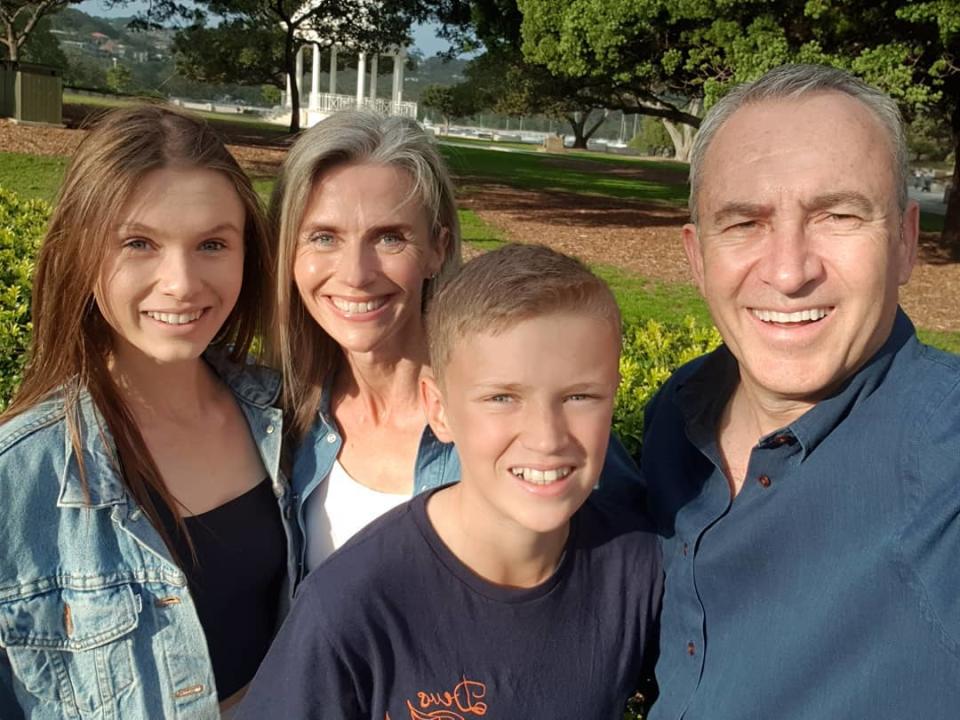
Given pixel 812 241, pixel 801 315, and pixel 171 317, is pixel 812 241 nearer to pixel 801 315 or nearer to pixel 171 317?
pixel 801 315

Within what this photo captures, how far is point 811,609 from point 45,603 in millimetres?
1799

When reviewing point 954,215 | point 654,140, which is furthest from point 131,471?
point 654,140

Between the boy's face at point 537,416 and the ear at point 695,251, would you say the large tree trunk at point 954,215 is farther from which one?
the boy's face at point 537,416

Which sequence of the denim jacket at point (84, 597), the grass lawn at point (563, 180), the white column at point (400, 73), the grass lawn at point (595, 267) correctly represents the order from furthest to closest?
the white column at point (400, 73), the grass lawn at point (563, 180), the grass lawn at point (595, 267), the denim jacket at point (84, 597)

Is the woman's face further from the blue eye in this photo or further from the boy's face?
the boy's face

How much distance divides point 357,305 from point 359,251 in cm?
16

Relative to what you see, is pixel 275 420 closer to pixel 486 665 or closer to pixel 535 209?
pixel 486 665

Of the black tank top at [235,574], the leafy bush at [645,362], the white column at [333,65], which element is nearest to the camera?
the black tank top at [235,574]

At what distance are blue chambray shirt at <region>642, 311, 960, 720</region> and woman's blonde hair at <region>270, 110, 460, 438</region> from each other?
1158 millimetres

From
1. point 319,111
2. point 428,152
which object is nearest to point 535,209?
point 428,152

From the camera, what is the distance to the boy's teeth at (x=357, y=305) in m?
2.85

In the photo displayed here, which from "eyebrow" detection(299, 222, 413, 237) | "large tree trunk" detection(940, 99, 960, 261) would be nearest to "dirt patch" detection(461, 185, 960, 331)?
"large tree trunk" detection(940, 99, 960, 261)

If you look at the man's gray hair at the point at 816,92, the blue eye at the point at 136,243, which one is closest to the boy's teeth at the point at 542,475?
the man's gray hair at the point at 816,92

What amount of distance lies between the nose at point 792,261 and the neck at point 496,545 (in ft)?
2.54
